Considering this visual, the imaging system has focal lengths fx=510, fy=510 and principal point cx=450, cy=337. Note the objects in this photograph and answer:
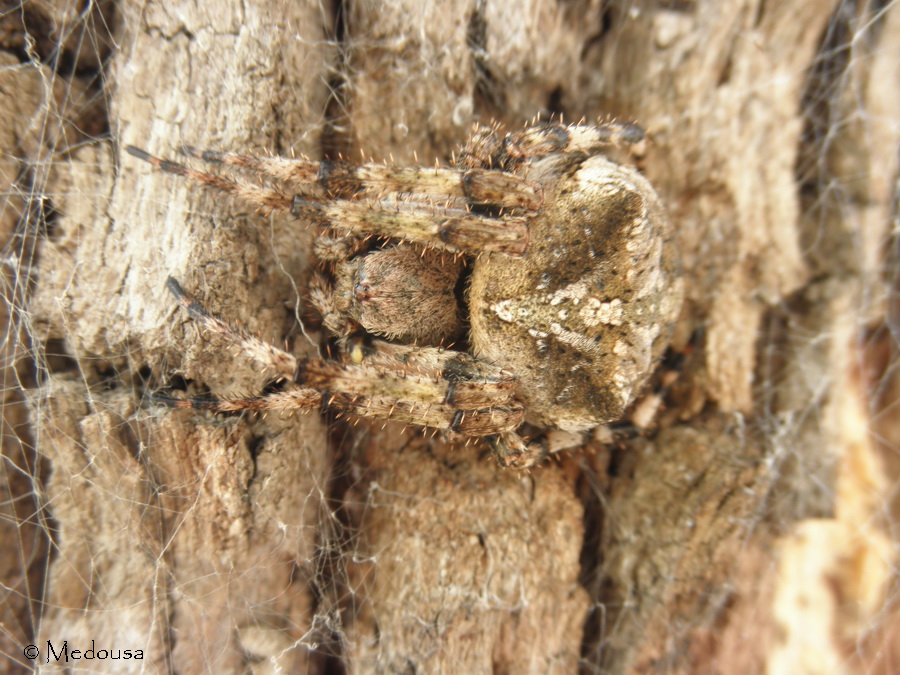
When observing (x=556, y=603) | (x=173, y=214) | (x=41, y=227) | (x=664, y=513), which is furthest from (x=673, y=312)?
(x=41, y=227)

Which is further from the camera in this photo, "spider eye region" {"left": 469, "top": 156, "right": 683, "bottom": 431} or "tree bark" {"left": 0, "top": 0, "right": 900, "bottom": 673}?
"spider eye region" {"left": 469, "top": 156, "right": 683, "bottom": 431}

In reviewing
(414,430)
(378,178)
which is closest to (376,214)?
(378,178)

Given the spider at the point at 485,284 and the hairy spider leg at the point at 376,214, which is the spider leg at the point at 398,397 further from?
the hairy spider leg at the point at 376,214

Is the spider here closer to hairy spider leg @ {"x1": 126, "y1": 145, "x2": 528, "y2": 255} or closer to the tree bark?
hairy spider leg @ {"x1": 126, "y1": 145, "x2": 528, "y2": 255}

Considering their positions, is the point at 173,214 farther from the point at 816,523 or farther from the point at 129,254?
the point at 816,523

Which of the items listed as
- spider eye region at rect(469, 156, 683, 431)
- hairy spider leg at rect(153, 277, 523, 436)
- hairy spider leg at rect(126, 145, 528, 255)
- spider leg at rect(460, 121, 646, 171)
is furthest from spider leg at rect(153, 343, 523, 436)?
spider leg at rect(460, 121, 646, 171)

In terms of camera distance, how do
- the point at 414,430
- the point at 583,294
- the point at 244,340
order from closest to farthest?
the point at 244,340
the point at 583,294
the point at 414,430

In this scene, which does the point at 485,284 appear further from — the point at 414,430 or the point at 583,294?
the point at 414,430

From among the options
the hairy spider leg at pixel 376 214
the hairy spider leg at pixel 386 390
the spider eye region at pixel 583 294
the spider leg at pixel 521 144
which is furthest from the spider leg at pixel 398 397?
the spider leg at pixel 521 144
